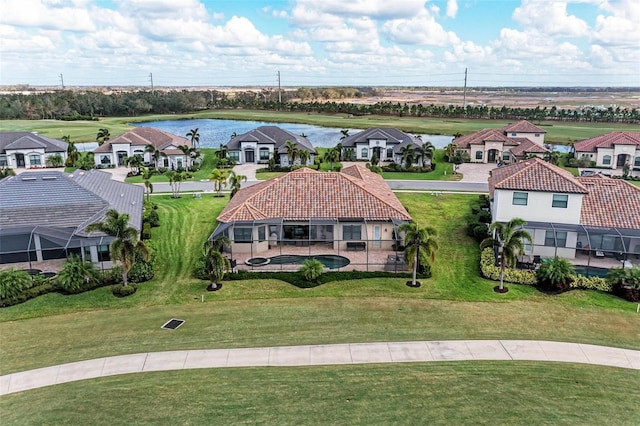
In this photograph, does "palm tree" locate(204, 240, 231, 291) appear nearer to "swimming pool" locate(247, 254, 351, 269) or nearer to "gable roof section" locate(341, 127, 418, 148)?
"swimming pool" locate(247, 254, 351, 269)

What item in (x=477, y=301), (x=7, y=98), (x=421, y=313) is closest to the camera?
(x=421, y=313)

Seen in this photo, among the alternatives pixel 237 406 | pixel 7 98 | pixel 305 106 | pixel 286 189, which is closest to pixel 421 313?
pixel 237 406

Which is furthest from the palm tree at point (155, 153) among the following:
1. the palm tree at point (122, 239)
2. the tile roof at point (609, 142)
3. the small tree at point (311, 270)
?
the tile roof at point (609, 142)

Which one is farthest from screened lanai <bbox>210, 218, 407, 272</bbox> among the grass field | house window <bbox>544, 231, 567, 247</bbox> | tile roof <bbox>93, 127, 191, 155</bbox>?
the grass field

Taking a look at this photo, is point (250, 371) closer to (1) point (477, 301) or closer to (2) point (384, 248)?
(1) point (477, 301)

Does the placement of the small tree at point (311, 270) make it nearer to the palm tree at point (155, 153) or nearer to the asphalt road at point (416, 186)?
the asphalt road at point (416, 186)
